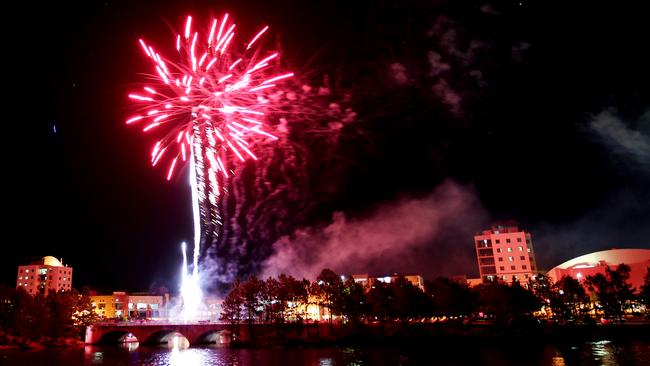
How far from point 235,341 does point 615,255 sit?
100 metres

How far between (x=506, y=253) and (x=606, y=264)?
27074 millimetres

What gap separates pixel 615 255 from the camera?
123 meters

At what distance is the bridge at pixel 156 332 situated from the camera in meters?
98.2

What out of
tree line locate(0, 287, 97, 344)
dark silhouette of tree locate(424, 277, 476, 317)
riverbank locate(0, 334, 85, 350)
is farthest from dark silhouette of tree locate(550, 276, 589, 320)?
tree line locate(0, 287, 97, 344)

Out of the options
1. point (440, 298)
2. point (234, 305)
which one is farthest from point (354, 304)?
point (234, 305)

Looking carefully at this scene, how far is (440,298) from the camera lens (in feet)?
290

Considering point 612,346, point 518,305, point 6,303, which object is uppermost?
point 6,303

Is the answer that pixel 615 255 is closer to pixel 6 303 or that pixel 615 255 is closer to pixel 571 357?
pixel 571 357

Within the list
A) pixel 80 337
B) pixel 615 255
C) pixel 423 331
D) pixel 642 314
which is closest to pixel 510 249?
pixel 615 255

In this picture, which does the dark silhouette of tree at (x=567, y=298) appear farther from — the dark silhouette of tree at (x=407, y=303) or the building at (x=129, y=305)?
the building at (x=129, y=305)

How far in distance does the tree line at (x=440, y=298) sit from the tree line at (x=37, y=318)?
3566cm

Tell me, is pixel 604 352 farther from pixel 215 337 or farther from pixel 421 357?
pixel 215 337

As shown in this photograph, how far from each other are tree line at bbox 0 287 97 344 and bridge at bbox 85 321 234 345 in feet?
13.2

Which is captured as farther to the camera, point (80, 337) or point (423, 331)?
point (80, 337)
